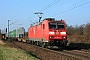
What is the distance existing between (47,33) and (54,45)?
1607 millimetres

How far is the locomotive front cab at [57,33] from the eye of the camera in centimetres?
2614

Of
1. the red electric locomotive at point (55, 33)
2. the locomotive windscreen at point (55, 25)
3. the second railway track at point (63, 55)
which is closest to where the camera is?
the second railway track at point (63, 55)

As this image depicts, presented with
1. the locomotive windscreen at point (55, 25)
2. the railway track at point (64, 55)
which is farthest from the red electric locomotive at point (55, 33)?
the railway track at point (64, 55)

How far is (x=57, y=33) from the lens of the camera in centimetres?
2636

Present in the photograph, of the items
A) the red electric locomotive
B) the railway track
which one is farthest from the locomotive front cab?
the railway track

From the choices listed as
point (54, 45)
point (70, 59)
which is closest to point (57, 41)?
point (54, 45)

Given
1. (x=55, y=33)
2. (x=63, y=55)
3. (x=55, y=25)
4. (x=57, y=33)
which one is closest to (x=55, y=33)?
(x=55, y=33)

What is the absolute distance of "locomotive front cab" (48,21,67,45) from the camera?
85.8 feet

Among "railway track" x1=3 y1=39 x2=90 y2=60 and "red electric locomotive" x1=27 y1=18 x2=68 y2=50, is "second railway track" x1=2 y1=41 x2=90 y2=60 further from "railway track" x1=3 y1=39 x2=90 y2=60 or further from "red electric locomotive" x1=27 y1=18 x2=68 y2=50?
"red electric locomotive" x1=27 y1=18 x2=68 y2=50

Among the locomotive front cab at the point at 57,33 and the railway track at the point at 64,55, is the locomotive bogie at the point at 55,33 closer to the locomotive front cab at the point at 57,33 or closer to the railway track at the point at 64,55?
the locomotive front cab at the point at 57,33

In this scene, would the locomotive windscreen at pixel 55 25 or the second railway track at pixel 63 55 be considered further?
the locomotive windscreen at pixel 55 25

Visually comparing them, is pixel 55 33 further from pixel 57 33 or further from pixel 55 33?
pixel 57 33

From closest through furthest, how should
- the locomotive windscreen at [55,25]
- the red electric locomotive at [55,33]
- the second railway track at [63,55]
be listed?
the second railway track at [63,55]
the red electric locomotive at [55,33]
the locomotive windscreen at [55,25]

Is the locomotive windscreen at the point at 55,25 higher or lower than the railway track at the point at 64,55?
higher
